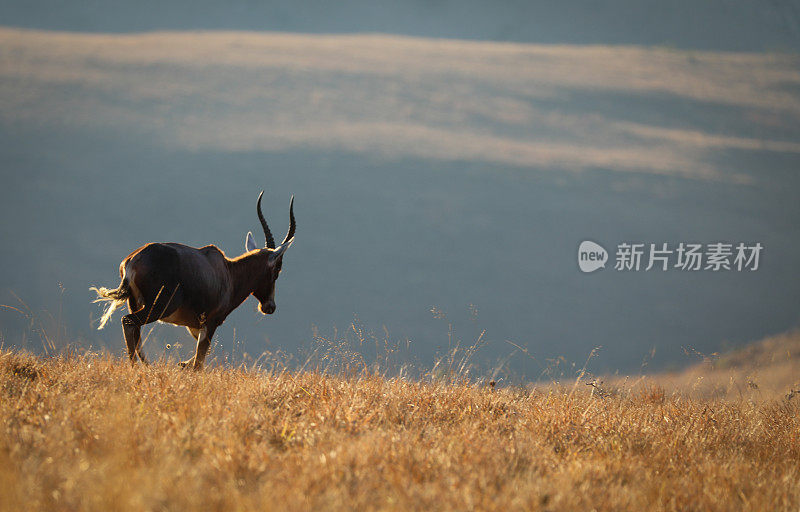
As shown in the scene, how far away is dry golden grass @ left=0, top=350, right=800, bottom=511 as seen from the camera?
151 inches

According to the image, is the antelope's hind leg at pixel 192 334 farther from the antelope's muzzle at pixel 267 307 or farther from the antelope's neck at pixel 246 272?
the antelope's muzzle at pixel 267 307

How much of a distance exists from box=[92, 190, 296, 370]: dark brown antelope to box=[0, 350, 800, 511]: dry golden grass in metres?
0.97

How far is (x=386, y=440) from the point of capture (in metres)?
4.92

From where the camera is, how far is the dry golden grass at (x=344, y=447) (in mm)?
3830

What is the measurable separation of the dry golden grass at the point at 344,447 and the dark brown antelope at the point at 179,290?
3.17 feet

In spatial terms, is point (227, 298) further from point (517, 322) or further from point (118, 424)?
point (517, 322)

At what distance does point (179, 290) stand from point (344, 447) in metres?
4.46

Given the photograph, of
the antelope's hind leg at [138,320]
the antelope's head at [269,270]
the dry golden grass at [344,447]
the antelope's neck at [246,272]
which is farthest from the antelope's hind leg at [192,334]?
the dry golden grass at [344,447]

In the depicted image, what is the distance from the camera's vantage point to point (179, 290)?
8.40 metres

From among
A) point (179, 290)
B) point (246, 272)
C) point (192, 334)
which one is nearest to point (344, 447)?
point (179, 290)

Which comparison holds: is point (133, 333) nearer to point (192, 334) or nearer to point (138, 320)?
point (138, 320)

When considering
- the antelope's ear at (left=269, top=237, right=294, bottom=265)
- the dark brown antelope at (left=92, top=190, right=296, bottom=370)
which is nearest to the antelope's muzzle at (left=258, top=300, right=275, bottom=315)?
the dark brown antelope at (left=92, top=190, right=296, bottom=370)

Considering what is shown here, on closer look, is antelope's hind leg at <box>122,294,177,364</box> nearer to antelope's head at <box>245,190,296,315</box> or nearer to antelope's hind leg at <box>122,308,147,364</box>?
antelope's hind leg at <box>122,308,147,364</box>

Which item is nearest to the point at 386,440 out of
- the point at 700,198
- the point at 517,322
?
the point at 517,322
